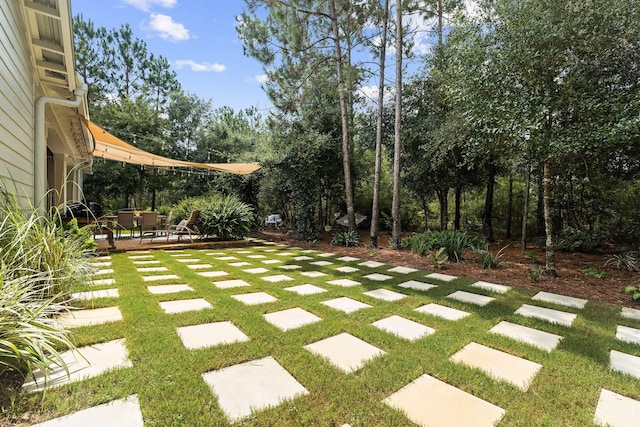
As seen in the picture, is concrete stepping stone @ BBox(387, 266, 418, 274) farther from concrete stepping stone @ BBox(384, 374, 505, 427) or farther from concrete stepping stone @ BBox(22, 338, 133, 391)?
concrete stepping stone @ BBox(22, 338, 133, 391)

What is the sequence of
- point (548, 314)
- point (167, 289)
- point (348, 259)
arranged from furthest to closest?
point (348, 259)
point (167, 289)
point (548, 314)

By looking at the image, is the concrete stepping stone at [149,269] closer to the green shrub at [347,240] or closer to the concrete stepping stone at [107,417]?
the concrete stepping stone at [107,417]

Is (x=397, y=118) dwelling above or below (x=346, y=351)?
above

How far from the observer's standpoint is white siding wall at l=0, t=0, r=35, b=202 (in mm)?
2496

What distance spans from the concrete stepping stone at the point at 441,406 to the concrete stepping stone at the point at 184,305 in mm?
2040

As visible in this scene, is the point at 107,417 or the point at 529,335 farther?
the point at 529,335

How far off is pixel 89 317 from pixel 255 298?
148cm

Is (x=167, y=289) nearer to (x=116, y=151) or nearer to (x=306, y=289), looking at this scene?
(x=306, y=289)

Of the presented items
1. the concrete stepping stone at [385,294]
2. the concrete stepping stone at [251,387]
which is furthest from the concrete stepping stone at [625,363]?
the concrete stepping stone at [251,387]

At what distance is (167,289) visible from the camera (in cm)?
340

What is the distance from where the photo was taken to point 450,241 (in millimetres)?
5883

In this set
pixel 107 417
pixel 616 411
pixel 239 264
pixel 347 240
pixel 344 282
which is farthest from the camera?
pixel 347 240

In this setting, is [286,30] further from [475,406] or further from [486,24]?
[475,406]

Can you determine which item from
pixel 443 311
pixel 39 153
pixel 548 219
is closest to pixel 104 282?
pixel 39 153
